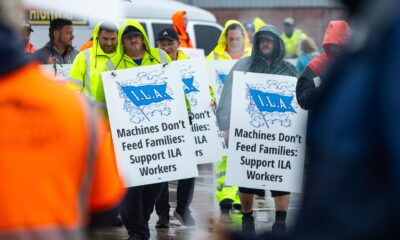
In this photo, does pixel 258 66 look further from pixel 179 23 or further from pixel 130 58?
pixel 179 23

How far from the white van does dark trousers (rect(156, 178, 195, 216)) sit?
14.1 ft

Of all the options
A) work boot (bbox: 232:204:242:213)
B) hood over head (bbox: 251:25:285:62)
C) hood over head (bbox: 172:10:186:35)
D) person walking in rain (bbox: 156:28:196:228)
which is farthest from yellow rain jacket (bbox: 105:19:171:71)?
hood over head (bbox: 172:10:186:35)

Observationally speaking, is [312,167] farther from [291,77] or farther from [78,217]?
[291,77]

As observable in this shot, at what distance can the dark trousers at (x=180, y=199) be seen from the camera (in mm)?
10445

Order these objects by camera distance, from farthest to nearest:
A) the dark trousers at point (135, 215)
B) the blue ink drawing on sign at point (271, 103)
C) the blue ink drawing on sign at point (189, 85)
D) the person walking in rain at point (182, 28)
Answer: the person walking in rain at point (182, 28) < the blue ink drawing on sign at point (189, 85) < the blue ink drawing on sign at point (271, 103) < the dark trousers at point (135, 215)

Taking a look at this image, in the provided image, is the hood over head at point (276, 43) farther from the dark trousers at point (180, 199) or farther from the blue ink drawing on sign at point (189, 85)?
the dark trousers at point (180, 199)

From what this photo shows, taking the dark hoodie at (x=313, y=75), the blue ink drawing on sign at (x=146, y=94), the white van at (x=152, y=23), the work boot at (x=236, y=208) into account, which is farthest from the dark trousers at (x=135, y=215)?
the white van at (x=152, y=23)

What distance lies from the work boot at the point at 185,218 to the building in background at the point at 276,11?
17660mm

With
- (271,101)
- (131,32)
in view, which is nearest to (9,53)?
(131,32)

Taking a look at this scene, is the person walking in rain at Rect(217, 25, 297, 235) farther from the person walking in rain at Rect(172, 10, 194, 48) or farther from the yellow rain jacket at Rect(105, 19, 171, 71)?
the person walking in rain at Rect(172, 10, 194, 48)

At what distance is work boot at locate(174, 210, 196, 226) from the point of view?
1054 cm

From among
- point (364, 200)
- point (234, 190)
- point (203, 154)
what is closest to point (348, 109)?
point (364, 200)

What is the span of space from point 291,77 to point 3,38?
7.40 m

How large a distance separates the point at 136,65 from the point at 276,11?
1898 cm
